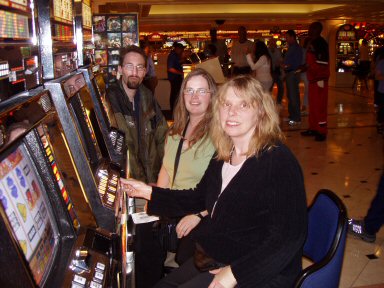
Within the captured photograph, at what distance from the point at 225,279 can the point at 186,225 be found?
2.10ft

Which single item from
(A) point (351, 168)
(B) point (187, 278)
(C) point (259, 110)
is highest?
(C) point (259, 110)

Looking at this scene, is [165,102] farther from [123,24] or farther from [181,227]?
[181,227]

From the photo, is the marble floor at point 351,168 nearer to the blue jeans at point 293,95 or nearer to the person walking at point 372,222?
the person walking at point 372,222

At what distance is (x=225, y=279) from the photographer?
171cm

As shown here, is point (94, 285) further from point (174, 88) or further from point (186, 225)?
point (174, 88)

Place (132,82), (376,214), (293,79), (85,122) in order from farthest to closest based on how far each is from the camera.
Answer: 1. (293,79)
2. (376,214)
3. (132,82)
4. (85,122)

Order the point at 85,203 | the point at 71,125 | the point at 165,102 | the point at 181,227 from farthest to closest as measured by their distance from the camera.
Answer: the point at 165,102 → the point at 181,227 → the point at 71,125 → the point at 85,203

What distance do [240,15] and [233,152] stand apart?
11839 millimetres

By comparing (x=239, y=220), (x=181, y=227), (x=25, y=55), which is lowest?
(x=181, y=227)

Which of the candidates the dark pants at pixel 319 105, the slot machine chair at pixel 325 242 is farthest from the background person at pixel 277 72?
the slot machine chair at pixel 325 242

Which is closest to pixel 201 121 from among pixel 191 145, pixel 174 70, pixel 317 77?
pixel 191 145

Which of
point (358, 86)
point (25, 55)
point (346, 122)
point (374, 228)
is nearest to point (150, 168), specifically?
point (374, 228)

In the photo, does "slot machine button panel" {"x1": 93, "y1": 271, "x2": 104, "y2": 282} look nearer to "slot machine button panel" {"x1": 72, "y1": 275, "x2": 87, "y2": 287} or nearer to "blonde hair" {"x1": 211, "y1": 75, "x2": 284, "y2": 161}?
"slot machine button panel" {"x1": 72, "y1": 275, "x2": 87, "y2": 287}

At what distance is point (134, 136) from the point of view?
3.20 metres
